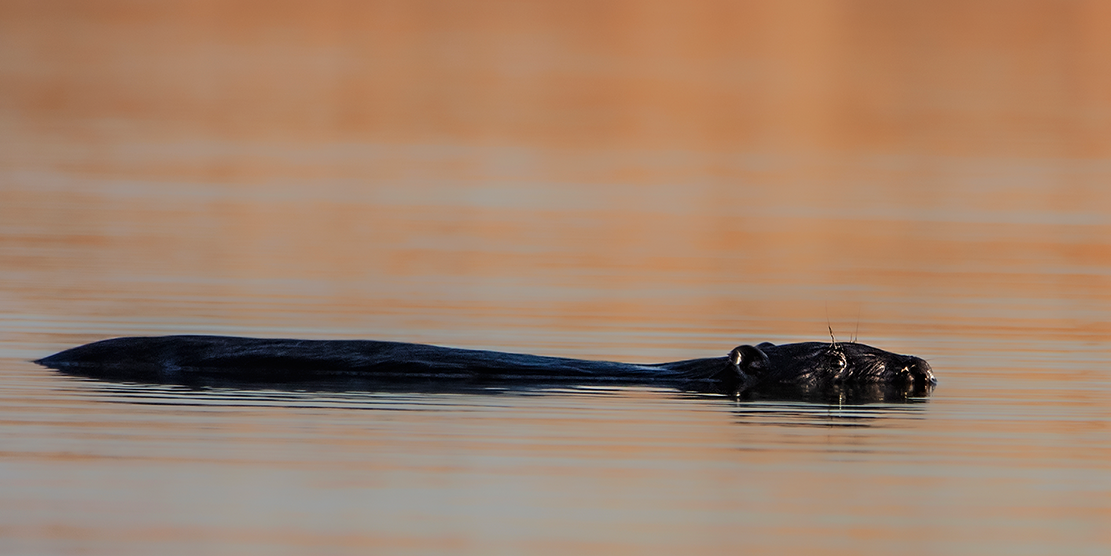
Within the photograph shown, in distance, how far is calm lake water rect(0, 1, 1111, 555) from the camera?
25.0 ft

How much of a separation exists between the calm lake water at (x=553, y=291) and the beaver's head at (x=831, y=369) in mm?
263

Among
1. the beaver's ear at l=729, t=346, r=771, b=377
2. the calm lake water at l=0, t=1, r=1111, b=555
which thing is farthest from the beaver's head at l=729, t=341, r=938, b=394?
the calm lake water at l=0, t=1, r=1111, b=555

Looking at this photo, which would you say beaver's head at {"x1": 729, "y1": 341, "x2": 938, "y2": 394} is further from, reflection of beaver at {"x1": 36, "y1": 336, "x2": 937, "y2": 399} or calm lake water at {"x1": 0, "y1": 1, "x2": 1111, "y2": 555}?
calm lake water at {"x1": 0, "y1": 1, "x2": 1111, "y2": 555}

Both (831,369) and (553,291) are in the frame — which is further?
(553,291)

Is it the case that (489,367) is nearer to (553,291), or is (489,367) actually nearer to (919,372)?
(919,372)

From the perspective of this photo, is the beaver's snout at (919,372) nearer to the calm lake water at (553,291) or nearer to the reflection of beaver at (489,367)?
the reflection of beaver at (489,367)

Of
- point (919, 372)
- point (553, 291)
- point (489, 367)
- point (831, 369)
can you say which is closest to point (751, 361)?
point (831, 369)

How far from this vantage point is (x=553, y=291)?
14438 mm

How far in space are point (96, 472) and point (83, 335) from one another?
4.45 metres

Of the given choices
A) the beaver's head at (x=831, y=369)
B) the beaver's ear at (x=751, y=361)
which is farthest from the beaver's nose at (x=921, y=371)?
the beaver's ear at (x=751, y=361)

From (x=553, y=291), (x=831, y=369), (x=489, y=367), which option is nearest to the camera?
(x=489, y=367)

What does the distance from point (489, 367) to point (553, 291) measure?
374 centimetres

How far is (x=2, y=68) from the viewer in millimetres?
35406

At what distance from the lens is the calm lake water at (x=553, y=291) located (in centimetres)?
762
